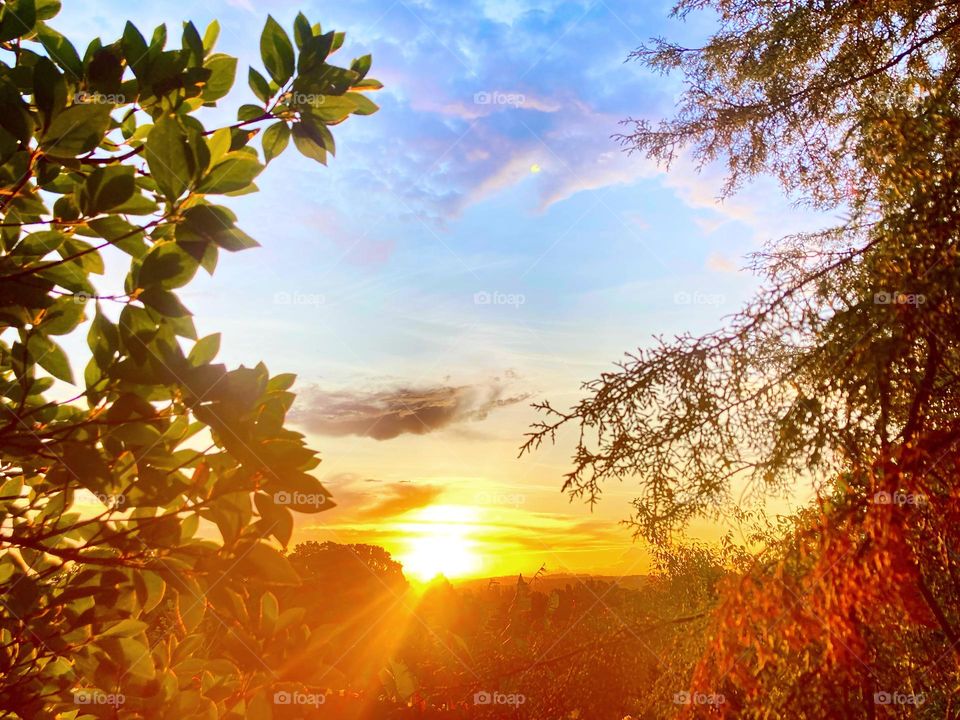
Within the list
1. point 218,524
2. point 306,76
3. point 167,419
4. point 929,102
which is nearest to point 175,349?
point 167,419

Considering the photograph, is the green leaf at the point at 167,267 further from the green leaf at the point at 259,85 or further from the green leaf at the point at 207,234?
the green leaf at the point at 259,85

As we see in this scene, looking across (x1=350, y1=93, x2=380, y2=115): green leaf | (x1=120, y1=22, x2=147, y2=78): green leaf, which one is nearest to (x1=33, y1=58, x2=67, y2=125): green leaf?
(x1=120, y1=22, x2=147, y2=78): green leaf

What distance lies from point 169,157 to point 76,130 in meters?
0.18

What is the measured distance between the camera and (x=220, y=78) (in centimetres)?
137

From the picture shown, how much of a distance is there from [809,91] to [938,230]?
1674mm

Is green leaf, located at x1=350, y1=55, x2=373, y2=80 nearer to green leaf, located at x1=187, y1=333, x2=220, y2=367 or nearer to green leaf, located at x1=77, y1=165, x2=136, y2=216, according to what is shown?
green leaf, located at x1=77, y1=165, x2=136, y2=216

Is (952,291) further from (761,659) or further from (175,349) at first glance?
(175,349)

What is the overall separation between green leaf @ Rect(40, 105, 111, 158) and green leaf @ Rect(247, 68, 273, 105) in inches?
14.2

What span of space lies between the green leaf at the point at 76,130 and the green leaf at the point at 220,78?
15.2 inches

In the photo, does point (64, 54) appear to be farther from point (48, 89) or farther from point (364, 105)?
point (364, 105)

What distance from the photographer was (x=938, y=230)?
2.36 metres

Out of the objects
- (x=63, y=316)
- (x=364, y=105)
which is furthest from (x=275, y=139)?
(x=63, y=316)

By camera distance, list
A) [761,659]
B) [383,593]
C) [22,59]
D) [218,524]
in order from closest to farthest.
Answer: [218,524] → [22,59] → [383,593] → [761,659]

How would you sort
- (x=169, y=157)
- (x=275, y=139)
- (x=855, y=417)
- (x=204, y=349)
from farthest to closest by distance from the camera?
(x=855, y=417)
(x=275, y=139)
(x=204, y=349)
(x=169, y=157)
